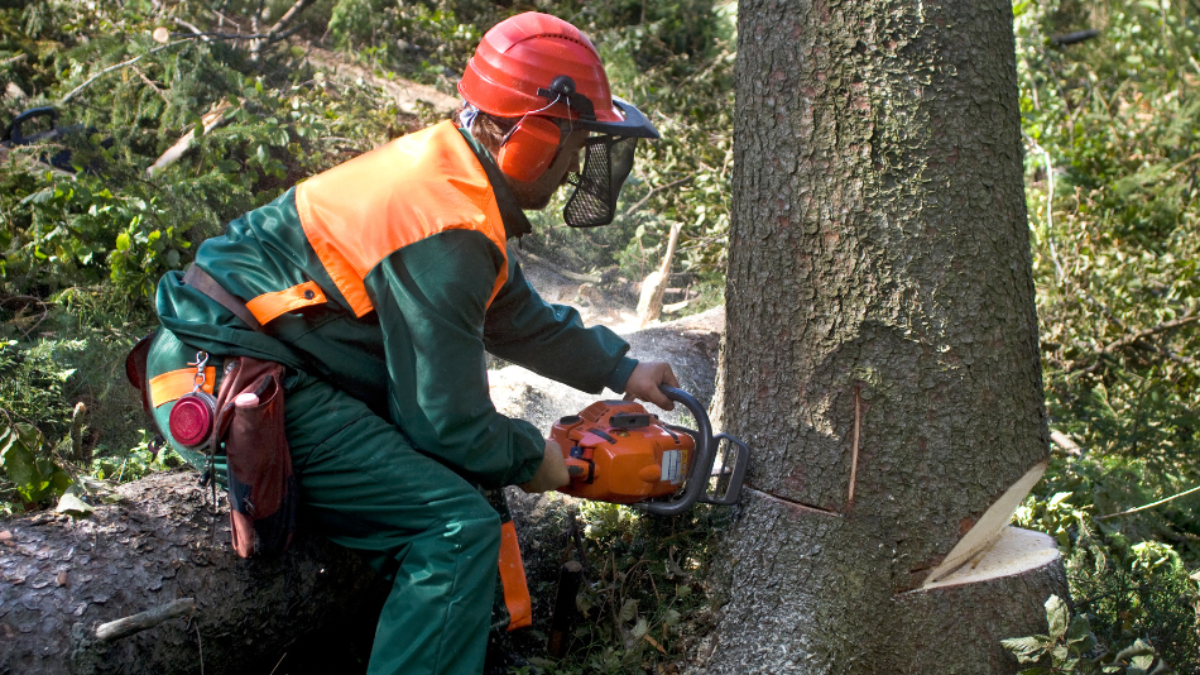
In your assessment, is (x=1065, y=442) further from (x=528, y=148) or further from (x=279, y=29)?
(x=279, y=29)

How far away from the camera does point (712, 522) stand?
2.49m

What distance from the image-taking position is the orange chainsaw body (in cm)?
232

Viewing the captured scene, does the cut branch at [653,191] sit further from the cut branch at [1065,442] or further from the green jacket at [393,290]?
the green jacket at [393,290]

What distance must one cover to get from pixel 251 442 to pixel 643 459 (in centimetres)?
102

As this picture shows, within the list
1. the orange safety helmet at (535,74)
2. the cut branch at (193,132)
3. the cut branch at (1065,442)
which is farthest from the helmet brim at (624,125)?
the cut branch at (193,132)

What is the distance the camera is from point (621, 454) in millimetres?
2309

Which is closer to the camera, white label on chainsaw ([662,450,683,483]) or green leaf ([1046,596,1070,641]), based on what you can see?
green leaf ([1046,596,1070,641])

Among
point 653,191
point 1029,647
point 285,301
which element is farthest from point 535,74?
point 653,191

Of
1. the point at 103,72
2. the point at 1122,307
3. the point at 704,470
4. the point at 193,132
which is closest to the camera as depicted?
the point at 704,470

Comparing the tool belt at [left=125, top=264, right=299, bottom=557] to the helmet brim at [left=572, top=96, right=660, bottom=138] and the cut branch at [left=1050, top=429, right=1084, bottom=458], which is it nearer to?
the helmet brim at [left=572, top=96, right=660, bottom=138]

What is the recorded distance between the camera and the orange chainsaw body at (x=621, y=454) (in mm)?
2324

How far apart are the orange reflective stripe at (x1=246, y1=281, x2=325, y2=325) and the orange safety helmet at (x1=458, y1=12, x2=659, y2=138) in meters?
0.64

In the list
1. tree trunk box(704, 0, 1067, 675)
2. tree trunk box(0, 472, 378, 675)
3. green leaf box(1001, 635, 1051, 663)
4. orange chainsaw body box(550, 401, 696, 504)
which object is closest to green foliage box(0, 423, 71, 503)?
tree trunk box(0, 472, 378, 675)

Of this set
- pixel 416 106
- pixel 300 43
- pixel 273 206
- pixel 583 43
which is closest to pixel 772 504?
pixel 583 43
